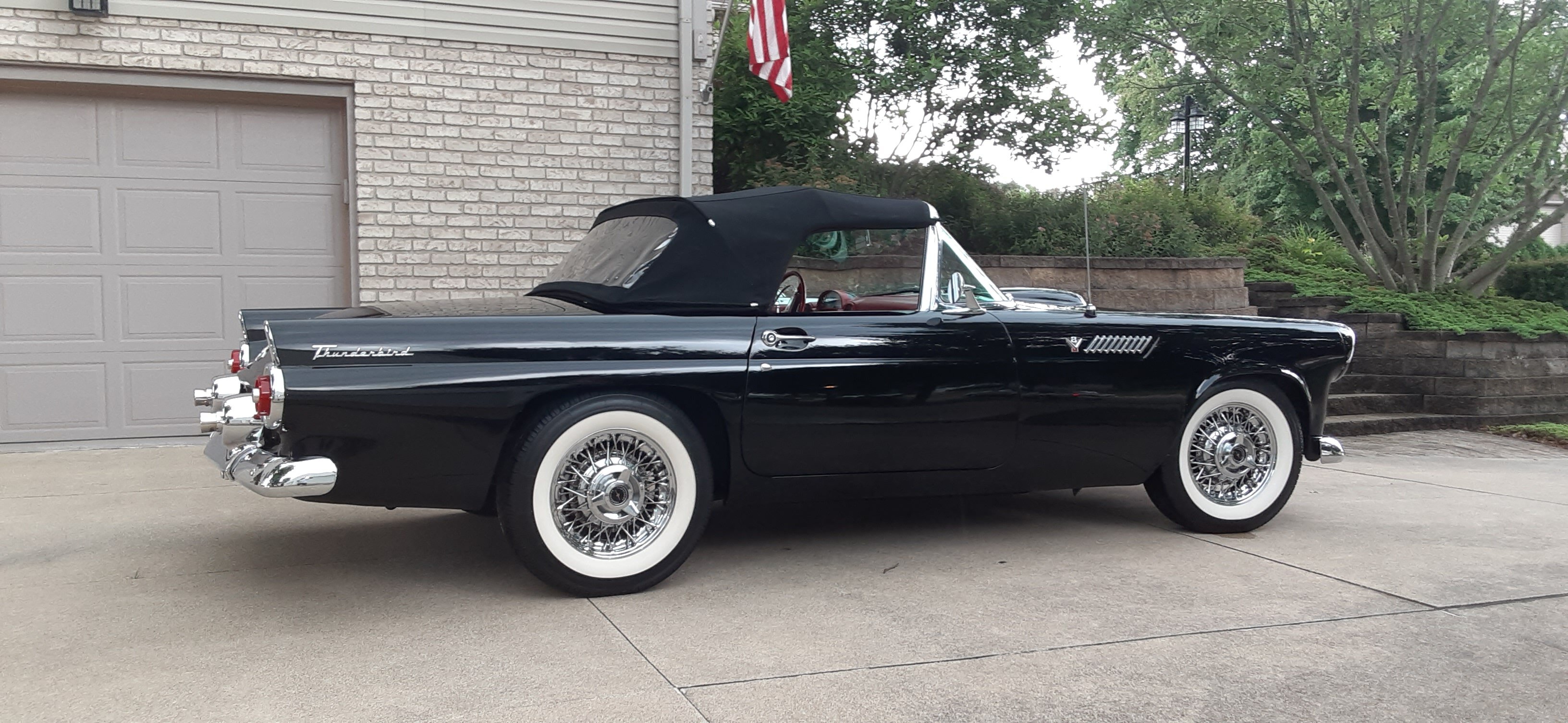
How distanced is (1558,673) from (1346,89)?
33.2 feet

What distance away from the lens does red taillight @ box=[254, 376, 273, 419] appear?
3.58 m

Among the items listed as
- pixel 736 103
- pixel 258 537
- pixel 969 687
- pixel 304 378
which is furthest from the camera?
pixel 736 103

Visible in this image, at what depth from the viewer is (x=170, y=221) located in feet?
26.2

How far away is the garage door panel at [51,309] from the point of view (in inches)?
303

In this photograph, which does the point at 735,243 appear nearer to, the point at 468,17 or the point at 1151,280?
the point at 468,17

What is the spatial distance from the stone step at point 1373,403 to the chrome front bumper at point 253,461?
329 inches

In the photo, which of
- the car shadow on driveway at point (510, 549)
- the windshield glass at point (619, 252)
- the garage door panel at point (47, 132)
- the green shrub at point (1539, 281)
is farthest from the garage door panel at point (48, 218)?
the green shrub at point (1539, 281)

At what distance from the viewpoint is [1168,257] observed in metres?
11.1

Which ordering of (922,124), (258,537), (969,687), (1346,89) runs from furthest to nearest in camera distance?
(1346,89) → (922,124) → (258,537) → (969,687)

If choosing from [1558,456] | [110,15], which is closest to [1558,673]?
[1558,456]

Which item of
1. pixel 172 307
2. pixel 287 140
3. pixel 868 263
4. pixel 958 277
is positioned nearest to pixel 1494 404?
pixel 958 277

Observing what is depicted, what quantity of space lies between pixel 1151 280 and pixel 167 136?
26.2 ft

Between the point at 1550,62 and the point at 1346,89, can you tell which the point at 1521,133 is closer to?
the point at 1550,62

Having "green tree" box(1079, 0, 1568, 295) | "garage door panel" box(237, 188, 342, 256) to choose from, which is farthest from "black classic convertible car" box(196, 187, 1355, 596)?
"green tree" box(1079, 0, 1568, 295)
